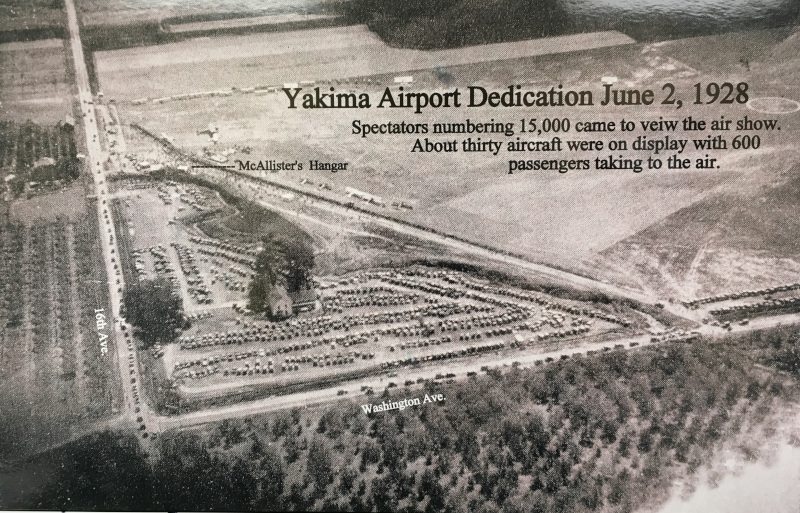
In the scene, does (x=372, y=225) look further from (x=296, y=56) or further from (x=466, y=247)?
(x=296, y=56)

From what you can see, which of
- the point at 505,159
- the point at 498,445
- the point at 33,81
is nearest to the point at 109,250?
the point at 33,81

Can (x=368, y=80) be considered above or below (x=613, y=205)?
above

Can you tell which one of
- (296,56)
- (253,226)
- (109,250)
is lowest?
(109,250)

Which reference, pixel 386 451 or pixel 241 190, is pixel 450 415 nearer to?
pixel 386 451

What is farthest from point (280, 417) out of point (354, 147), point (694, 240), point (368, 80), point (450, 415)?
point (694, 240)

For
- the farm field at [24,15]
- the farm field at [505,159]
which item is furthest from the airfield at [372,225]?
the farm field at [24,15]

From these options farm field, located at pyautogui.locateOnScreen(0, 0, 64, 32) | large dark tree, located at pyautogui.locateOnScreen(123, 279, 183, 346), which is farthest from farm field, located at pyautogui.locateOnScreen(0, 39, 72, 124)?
large dark tree, located at pyautogui.locateOnScreen(123, 279, 183, 346)

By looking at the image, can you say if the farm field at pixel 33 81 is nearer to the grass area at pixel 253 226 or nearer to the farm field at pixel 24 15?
the farm field at pixel 24 15
